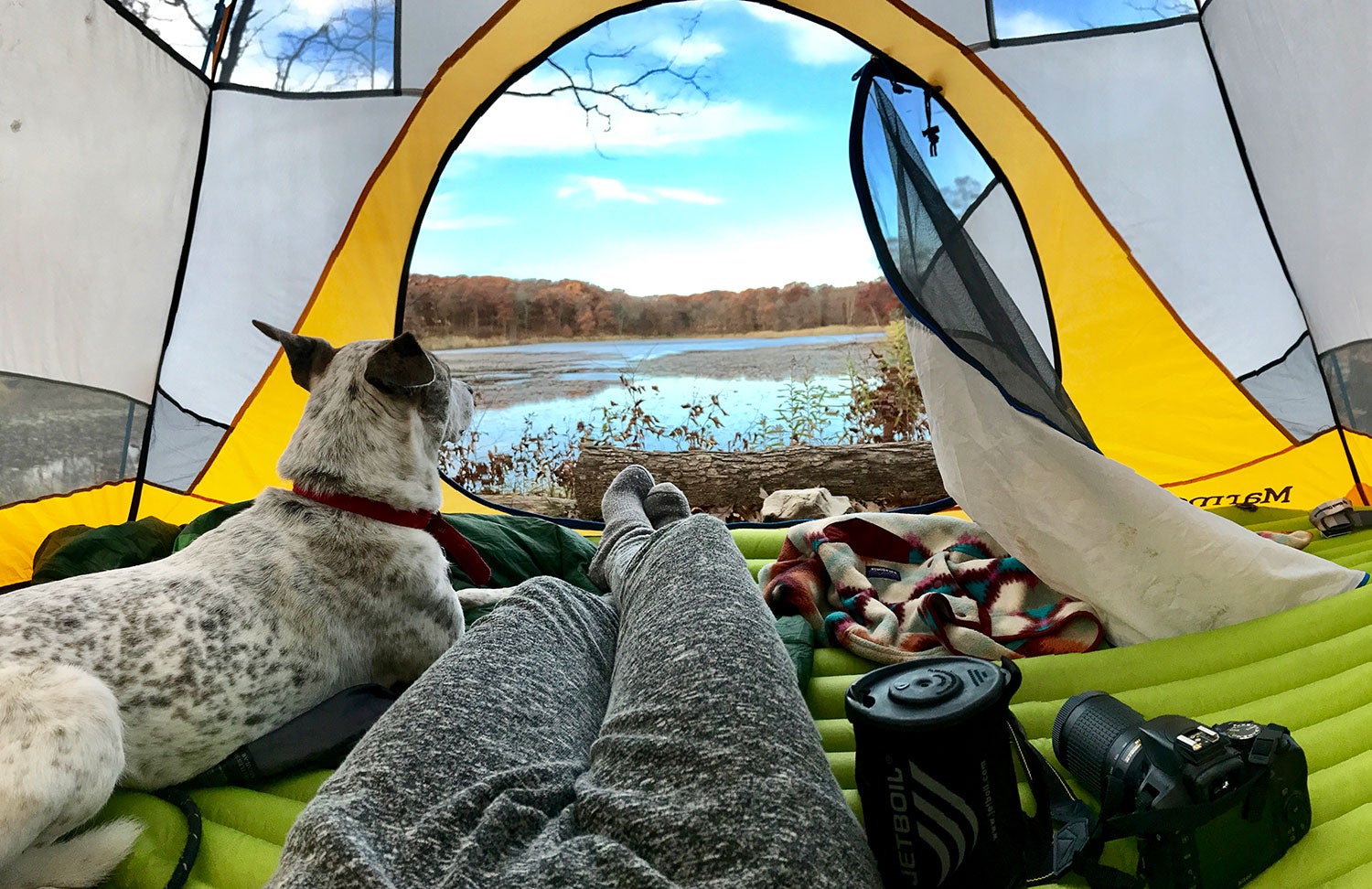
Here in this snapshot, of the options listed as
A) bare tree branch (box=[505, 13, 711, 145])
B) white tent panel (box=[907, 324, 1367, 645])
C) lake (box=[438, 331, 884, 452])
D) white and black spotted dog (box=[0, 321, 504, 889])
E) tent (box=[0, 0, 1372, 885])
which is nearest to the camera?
white and black spotted dog (box=[0, 321, 504, 889])

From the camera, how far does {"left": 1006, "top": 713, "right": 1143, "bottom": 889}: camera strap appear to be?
1000 mm

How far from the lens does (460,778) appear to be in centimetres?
96

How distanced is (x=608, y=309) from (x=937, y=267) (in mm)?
5337

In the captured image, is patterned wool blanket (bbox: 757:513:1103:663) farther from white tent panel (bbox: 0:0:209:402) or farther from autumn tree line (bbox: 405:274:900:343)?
autumn tree line (bbox: 405:274:900:343)

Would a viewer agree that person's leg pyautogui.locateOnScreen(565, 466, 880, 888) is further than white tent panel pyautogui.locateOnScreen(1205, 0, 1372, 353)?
No

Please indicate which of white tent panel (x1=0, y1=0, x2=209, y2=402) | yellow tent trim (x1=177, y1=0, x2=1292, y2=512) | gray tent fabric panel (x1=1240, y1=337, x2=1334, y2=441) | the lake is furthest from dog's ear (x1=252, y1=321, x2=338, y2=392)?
the lake

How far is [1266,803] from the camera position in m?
1.03

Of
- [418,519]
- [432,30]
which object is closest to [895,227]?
[418,519]

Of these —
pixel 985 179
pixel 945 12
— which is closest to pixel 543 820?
pixel 985 179

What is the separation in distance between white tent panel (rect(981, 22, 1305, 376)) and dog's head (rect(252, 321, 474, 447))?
2.15 metres

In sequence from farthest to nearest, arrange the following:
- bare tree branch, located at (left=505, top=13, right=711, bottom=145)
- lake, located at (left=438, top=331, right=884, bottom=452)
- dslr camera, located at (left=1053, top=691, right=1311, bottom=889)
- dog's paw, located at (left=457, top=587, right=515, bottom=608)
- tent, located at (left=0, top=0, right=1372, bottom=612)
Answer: lake, located at (left=438, top=331, right=884, bottom=452)
bare tree branch, located at (left=505, top=13, right=711, bottom=145)
tent, located at (left=0, top=0, right=1372, bottom=612)
dog's paw, located at (left=457, top=587, right=515, bottom=608)
dslr camera, located at (left=1053, top=691, right=1311, bottom=889)

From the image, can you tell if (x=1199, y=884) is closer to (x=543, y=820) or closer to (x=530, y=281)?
(x=543, y=820)

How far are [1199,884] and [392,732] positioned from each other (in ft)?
3.01

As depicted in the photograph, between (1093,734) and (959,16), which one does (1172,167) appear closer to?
(959,16)
